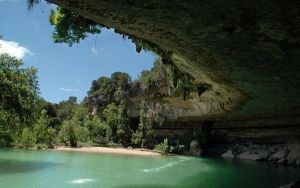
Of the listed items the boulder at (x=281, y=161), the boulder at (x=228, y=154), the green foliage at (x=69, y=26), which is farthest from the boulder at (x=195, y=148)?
the green foliage at (x=69, y=26)

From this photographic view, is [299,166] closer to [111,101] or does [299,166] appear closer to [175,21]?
[175,21]

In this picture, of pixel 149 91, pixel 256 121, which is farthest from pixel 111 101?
pixel 256 121

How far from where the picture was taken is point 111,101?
49281 mm

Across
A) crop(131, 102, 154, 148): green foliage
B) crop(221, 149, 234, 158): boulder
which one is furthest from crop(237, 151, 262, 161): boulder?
crop(131, 102, 154, 148): green foliage

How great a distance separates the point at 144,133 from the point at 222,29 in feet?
115

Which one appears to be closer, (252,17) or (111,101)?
(252,17)

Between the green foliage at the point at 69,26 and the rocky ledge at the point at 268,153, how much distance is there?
21862mm

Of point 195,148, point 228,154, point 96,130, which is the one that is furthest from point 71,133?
point 228,154

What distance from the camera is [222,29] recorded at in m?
7.28

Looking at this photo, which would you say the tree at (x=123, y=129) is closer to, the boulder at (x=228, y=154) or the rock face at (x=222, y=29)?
the boulder at (x=228, y=154)

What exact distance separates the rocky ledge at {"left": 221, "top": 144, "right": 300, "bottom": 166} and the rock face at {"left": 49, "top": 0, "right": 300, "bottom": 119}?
697 inches

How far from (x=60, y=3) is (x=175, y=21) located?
227 cm

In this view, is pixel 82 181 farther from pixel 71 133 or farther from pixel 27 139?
pixel 71 133

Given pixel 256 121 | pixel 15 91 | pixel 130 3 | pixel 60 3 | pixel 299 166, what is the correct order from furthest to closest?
pixel 256 121 < pixel 299 166 < pixel 15 91 < pixel 60 3 < pixel 130 3
